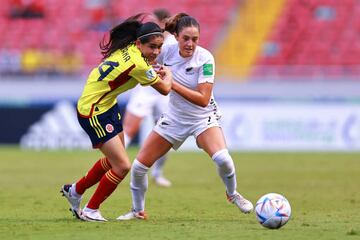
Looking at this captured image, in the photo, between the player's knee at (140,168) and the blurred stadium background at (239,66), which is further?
the blurred stadium background at (239,66)

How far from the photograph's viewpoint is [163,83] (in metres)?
8.62

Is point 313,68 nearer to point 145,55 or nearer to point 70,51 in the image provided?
point 70,51

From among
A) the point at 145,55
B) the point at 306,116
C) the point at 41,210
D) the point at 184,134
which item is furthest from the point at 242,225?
the point at 306,116

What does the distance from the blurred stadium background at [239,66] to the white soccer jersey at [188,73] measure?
12.4 metres

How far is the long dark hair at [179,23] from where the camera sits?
29.4 ft

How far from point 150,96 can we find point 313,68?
34.1 feet

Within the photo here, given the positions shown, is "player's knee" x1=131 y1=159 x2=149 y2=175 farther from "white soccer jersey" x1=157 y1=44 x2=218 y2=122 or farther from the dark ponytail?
the dark ponytail

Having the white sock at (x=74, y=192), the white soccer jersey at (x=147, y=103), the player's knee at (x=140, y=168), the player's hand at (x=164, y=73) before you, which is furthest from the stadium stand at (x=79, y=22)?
the player's hand at (x=164, y=73)

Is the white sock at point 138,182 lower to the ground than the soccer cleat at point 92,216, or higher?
higher

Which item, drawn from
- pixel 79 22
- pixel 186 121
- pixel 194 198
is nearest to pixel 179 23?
pixel 186 121

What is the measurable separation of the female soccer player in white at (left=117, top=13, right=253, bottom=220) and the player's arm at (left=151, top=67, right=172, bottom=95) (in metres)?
0.31

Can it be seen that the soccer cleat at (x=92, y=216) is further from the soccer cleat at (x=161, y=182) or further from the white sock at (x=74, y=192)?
the soccer cleat at (x=161, y=182)

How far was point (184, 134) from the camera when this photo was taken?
9.35 m

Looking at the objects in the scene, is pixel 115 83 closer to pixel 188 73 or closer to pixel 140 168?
pixel 188 73
